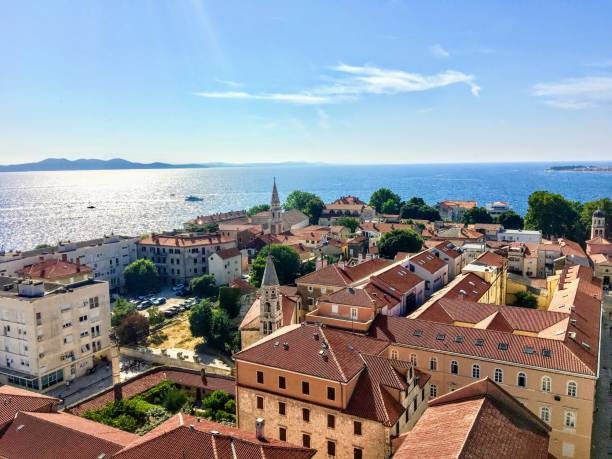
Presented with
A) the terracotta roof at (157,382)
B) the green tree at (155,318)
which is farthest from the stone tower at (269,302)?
the green tree at (155,318)

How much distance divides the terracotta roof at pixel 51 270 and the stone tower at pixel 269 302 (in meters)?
33.8

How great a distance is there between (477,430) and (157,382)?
29.3m

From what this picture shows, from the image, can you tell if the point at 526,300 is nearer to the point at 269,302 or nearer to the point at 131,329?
the point at 269,302

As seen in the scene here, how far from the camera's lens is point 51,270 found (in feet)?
200

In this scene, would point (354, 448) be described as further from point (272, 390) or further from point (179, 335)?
point (179, 335)

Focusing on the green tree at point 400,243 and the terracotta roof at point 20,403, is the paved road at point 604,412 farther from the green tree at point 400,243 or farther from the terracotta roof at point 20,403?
the terracotta roof at point 20,403

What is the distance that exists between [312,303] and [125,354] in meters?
20.7

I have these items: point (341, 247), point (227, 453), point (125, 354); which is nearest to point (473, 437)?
point (227, 453)

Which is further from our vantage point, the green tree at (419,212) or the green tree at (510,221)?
the green tree at (419,212)

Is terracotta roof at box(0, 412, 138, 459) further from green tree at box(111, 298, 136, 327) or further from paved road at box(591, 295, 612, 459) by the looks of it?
green tree at box(111, 298, 136, 327)

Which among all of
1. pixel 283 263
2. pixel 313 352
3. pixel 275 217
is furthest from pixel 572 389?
pixel 275 217

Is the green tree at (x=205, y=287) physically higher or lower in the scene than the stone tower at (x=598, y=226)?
lower

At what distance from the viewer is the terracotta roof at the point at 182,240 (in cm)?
8628

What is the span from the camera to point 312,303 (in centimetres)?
5103
